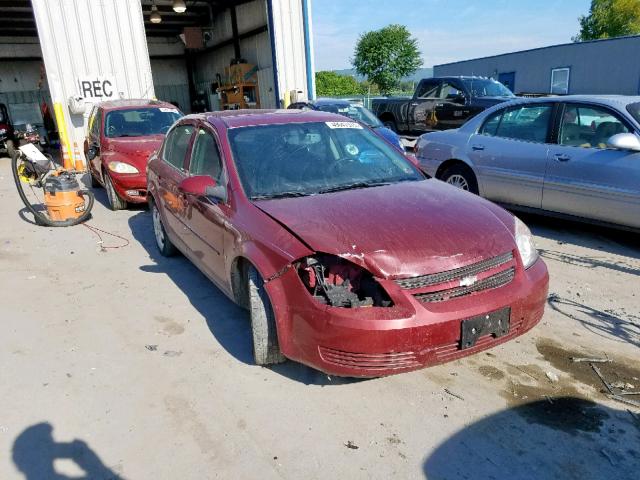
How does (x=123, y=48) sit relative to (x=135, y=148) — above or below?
above

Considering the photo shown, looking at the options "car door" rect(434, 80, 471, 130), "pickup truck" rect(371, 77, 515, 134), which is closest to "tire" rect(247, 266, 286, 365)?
"pickup truck" rect(371, 77, 515, 134)

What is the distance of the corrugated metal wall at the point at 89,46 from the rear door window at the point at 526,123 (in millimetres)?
10418

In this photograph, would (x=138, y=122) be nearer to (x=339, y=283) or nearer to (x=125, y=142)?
(x=125, y=142)

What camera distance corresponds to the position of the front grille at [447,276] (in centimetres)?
263

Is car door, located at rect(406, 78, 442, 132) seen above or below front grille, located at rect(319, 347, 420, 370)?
above

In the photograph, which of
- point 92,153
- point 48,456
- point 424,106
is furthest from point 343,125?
point 424,106

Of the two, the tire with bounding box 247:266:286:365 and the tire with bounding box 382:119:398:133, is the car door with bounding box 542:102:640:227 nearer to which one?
the tire with bounding box 247:266:286:365

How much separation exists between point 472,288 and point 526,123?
3.99m

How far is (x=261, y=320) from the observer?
3.03 metres

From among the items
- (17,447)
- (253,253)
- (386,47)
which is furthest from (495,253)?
(386,47)

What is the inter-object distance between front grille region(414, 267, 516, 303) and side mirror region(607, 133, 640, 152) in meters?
2.82

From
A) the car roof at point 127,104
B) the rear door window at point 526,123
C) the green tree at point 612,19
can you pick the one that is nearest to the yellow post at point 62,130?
the car roof at point 127,104

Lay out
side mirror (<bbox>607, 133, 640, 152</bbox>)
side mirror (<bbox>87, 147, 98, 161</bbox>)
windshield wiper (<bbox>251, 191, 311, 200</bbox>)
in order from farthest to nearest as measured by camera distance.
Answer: side mirror (<bbox>87, 147, 98, 161</bbox>) → side mirror (<bbox>607, 133, 640, 152</bbox>) → windshield wiper (<bbox>251, 191, 311, 200</bbox>)

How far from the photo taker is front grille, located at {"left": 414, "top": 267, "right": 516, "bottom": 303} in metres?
2.64
